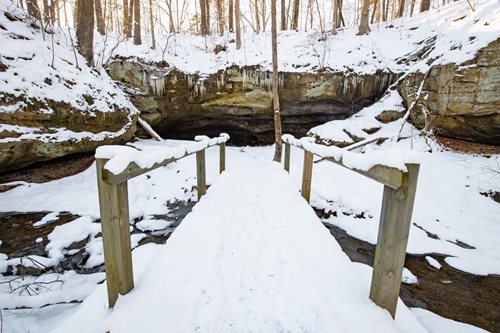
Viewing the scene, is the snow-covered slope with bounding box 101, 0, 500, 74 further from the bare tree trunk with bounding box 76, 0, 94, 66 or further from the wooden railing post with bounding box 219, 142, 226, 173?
the wooden railing post with bounding box 219, 142, 226, 173

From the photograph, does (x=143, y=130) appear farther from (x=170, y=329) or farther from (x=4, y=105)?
(x=170, y=329)

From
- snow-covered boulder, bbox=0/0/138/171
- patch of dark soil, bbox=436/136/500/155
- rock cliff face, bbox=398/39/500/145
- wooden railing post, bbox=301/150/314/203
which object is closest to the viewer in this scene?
wooden railing post, bbox=301/150/314/203

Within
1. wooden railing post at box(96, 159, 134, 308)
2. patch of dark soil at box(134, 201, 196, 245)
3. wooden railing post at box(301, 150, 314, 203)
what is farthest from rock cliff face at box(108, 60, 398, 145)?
wooden railing post at box(96, 159, 134, 308)

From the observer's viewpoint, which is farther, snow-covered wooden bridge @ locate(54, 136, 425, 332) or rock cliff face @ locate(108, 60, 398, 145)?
rock cliff face @ locate(108, 60, 398, 145)

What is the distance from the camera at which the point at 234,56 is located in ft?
37.0

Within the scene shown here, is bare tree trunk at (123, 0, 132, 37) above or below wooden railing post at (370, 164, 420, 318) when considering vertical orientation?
above

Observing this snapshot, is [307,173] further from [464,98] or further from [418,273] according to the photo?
[464,98]

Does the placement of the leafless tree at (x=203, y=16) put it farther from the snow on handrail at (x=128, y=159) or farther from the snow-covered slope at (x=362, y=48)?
the snow on handrail at (x=128, y=159)

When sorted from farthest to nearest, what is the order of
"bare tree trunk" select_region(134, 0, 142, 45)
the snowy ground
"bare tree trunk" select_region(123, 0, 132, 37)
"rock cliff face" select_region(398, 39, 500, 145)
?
"bare tree trunk" select_region(123, 0, 132, 37), "bare tree trunk" select_region(134, 0, 142, 45), "rock cliff face" select_region(398, 39, 500, 145), the snowy ground

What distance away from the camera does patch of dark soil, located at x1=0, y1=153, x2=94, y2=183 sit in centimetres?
555

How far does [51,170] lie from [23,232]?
2608mm

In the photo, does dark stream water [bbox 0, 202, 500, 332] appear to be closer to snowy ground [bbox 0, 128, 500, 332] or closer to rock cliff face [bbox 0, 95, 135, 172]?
snowy ground [bbox 0, 128, 500, 332]

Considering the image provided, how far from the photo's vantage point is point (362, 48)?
36.0ft

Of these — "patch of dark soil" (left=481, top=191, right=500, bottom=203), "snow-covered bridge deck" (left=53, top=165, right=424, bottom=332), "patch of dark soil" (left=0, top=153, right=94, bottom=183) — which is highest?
"snow-covered bridge deck" (left=53, top=165, right=424, bottom=332)
